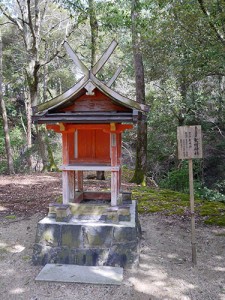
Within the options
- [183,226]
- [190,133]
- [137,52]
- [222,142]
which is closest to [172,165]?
[222,142]

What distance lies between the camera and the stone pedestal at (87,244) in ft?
15.8

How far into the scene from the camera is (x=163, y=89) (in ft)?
39.7

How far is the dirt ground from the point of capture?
402 cm

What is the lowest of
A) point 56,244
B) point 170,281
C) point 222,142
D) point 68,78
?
point 170,281

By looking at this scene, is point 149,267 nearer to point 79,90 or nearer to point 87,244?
point 87,244

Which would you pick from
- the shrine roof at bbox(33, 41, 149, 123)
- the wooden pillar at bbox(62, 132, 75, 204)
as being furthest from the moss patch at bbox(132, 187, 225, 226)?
the shrine roof at bbox(33, 41, 149, 123)

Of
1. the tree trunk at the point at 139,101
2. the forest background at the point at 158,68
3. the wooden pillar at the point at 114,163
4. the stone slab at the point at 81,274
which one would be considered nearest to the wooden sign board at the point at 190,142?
the wooden pillar at the point at 114,163

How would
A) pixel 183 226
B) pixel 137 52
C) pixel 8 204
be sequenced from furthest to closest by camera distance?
1. pixel 137 52
2. pixel 8 204
3. pixel 183 226

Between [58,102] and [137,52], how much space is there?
5.84m

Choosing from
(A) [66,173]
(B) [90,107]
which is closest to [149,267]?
(A) [66,173]

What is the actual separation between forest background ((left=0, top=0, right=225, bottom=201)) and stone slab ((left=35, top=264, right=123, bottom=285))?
5333mm

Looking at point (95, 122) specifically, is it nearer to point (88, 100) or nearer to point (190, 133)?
point (88, 100)

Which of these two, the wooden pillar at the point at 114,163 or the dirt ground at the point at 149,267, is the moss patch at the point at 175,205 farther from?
the wooden pillar at the point at 114,163

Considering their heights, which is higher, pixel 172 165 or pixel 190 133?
pixel 190 133
